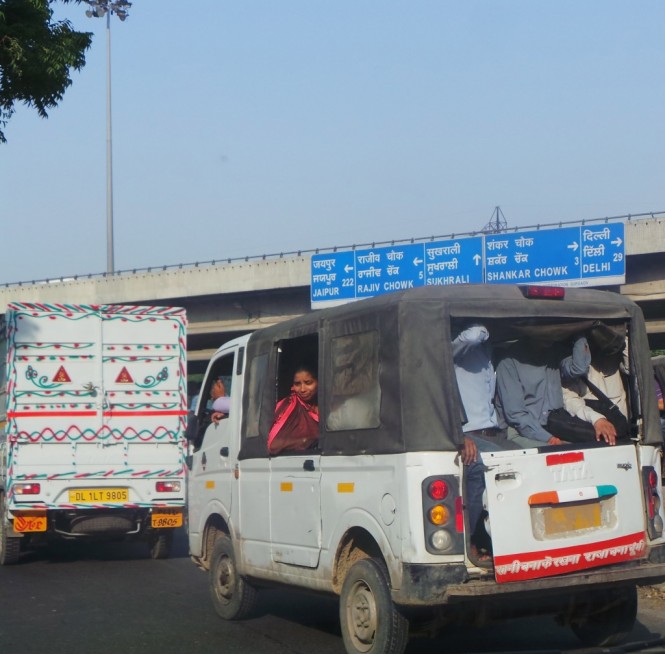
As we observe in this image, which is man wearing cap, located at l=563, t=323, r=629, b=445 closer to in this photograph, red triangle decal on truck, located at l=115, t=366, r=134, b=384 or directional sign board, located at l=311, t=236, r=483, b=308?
red triangle decal on truck, located at l=115, t=366, r=134, b=384

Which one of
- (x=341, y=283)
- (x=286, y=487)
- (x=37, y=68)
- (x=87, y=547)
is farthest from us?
(x=341, y=283)

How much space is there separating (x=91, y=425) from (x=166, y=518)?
55.1 inches

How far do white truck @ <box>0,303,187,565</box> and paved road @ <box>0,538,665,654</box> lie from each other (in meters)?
1.04

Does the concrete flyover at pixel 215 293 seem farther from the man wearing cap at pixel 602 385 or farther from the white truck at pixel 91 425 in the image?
the man wearing cap at pixel 602 385

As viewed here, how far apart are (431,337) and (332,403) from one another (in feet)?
3.31

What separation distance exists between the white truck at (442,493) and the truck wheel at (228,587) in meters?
0.88

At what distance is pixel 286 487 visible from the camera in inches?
312

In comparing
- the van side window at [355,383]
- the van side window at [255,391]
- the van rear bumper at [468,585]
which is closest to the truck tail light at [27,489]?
the van side window at [255,391]

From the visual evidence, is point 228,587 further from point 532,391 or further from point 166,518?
point 166,518

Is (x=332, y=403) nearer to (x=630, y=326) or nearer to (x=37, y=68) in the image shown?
(x=630, y=326)

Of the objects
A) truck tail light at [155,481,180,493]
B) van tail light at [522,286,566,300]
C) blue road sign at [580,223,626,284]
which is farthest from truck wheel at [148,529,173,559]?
blue road sign at [580,223,626,284]

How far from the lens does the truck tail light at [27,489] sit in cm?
1267

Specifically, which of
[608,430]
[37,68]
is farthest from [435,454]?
[37,68]

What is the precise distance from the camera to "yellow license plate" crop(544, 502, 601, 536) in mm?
6555
